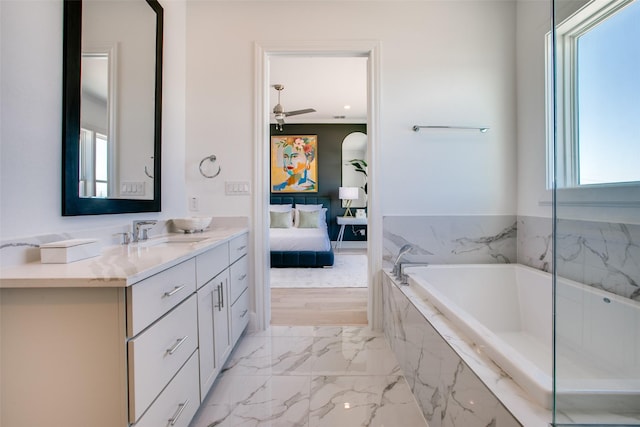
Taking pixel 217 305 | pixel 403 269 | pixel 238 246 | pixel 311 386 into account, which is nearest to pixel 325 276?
pixel 403 269

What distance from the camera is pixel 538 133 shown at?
2074mm

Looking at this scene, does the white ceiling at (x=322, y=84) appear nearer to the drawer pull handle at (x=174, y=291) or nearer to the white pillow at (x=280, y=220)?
the white pillow at (x=280, y=220)

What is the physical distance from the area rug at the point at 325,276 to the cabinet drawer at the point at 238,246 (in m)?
1.34

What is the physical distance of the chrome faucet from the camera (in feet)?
5.21

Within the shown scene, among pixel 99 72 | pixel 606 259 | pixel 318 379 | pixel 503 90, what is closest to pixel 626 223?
pixel 606 259

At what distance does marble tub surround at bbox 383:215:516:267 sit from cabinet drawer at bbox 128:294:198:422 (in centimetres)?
154

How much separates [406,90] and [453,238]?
49.2 inches

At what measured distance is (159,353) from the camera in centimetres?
98

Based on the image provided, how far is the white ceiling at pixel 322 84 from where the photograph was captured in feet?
11.2

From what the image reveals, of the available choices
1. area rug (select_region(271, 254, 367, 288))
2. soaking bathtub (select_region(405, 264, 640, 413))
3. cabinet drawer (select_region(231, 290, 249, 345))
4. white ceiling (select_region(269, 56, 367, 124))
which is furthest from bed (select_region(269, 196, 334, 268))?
soaking bathtub (select_region(405, 264, 640, 413))

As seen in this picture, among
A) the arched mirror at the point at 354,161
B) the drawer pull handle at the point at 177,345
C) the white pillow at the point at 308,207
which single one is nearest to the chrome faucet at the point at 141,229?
the drawer pull handle at the point at 177,345

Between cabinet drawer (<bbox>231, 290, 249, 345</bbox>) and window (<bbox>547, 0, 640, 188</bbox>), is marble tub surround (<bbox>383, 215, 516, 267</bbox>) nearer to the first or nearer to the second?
window (<bbox>547, 0, 640, 188</bbox>)

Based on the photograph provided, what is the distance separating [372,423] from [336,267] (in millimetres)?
3006

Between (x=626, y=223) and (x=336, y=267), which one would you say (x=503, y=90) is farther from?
(x=336, y=267)
